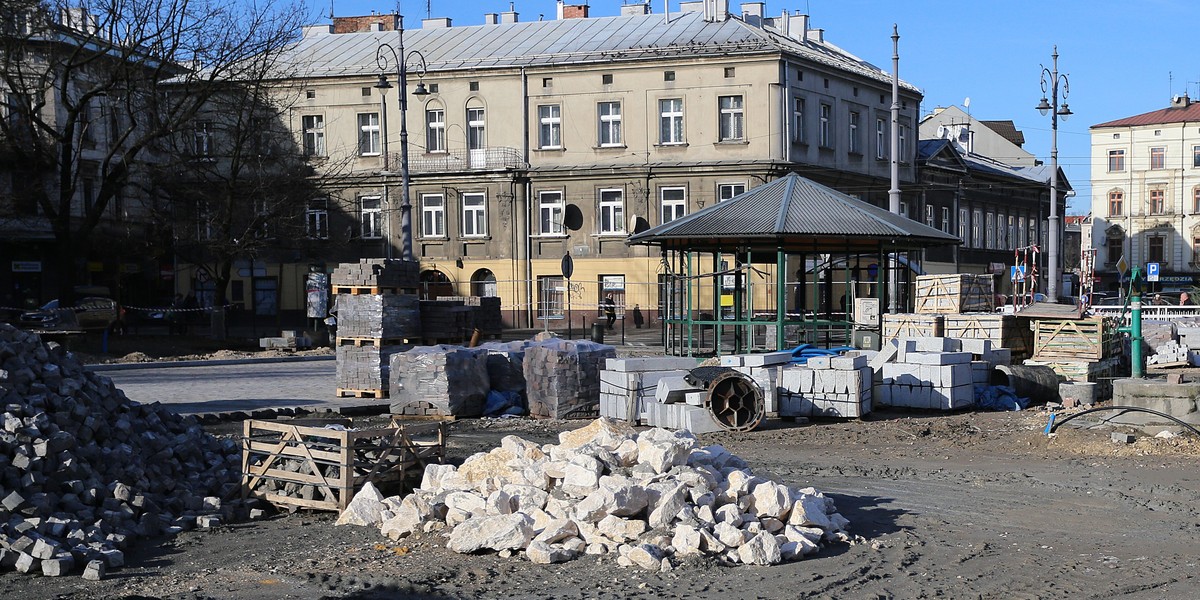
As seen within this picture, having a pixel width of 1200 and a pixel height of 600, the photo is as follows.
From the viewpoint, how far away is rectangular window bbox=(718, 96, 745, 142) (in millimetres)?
45469

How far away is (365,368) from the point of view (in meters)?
21.1

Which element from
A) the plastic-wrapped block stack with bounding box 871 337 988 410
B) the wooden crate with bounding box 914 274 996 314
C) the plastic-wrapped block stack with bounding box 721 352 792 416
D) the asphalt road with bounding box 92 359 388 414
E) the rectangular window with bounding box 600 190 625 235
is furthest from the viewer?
the rectangular window with bounding box 600 190 625 235

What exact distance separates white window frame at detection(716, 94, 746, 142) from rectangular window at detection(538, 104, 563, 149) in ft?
20.4

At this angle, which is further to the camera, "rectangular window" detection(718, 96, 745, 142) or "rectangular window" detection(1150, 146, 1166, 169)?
"rectangular window" detection(1150, 146, 1166, 169)

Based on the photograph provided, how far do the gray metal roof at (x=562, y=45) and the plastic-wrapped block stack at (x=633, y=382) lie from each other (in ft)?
95.5

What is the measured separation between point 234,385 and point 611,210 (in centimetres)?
2461

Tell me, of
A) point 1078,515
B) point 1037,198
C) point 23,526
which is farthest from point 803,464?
point 1037,198

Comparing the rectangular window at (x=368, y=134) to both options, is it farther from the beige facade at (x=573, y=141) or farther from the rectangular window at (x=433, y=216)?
the rectangular window at (x=433, y=216)

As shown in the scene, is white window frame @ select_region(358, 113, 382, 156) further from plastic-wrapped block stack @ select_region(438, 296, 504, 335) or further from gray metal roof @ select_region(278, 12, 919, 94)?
plastic-wrapped block stack @ select_region(438, 296, 504, 335)

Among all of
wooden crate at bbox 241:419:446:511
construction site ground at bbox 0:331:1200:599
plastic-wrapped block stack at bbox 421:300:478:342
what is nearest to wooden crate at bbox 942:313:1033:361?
construction site ground at bbox 0:331:1200:599

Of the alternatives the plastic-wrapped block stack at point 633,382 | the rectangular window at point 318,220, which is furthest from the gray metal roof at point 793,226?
the rectangular window at point 318,220

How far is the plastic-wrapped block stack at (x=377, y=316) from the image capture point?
851 inches

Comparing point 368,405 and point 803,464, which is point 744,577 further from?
point 368,405

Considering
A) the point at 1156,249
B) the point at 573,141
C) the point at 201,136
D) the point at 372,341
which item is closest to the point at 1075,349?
the point at 372,341
